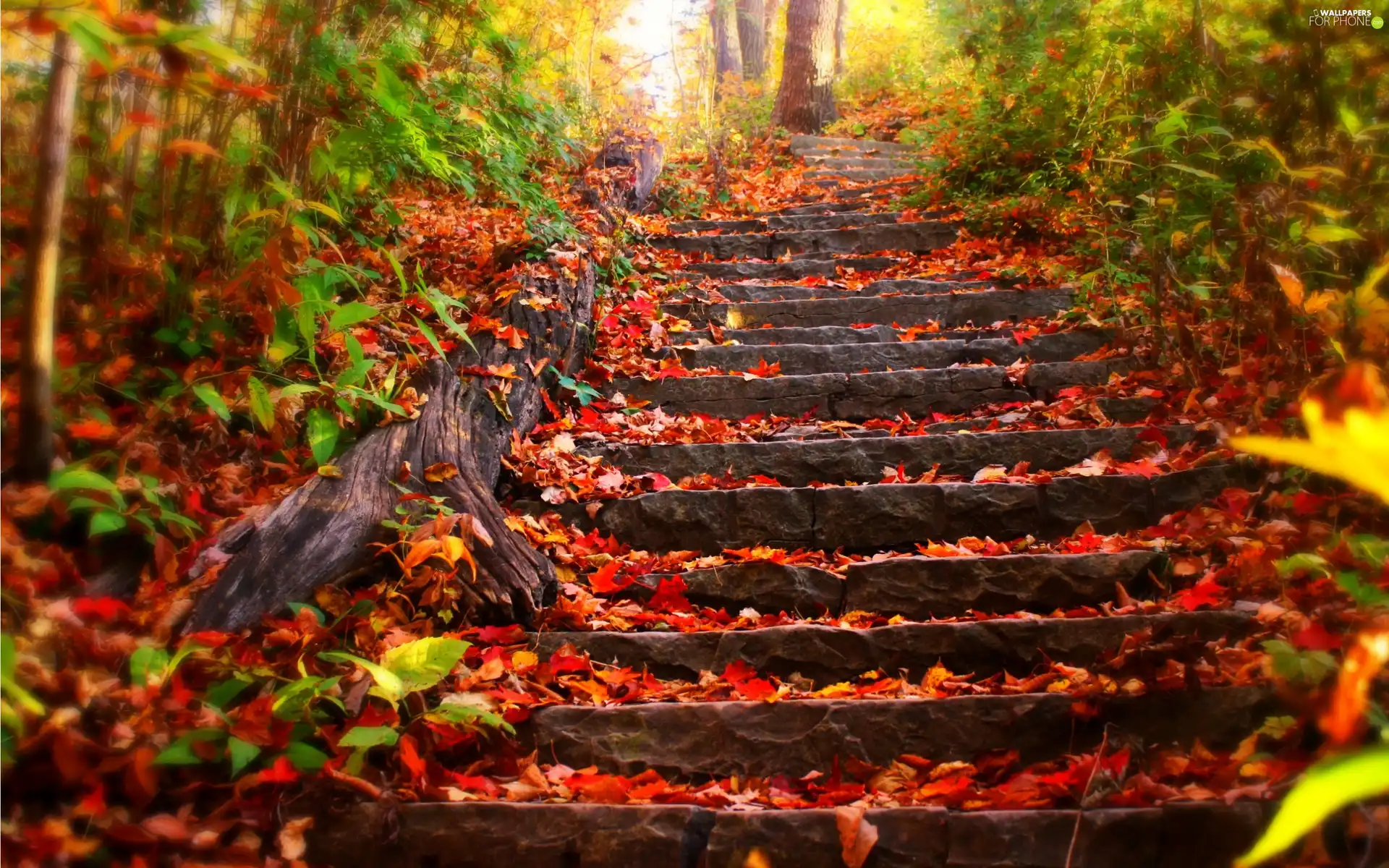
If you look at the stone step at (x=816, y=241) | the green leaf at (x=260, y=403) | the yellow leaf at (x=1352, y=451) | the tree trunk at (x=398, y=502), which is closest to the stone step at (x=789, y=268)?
the stone step at (x=816, y=241)

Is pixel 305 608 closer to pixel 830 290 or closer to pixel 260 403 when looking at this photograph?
pixel 260 403

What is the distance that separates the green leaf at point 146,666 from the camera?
1.83 meters

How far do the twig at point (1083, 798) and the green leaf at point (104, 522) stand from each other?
2.16 m

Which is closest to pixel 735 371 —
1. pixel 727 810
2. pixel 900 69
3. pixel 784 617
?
pixel 784 617

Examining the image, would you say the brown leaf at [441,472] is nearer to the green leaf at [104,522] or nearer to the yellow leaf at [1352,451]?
the green leaf at [104,522]

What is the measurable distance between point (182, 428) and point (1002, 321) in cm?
415

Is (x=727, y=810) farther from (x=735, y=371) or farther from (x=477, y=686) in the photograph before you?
(x=735, y=371)

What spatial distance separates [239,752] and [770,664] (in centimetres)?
135

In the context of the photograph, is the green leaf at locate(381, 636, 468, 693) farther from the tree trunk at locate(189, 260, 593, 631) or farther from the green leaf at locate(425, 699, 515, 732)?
the tree trunk at locate(189, 260, 593, 631)

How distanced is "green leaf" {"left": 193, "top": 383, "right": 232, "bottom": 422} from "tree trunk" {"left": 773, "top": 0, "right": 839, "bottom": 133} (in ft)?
32.1

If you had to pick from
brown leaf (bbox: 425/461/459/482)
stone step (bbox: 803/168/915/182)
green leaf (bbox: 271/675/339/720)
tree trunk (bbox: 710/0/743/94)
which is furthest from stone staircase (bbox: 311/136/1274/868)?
tree trunk (bbox: 710/0/743/94)

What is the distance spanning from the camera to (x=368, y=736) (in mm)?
1857

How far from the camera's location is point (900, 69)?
14086 millimetres

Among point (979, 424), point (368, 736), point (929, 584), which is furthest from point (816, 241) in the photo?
point (368, 736)
